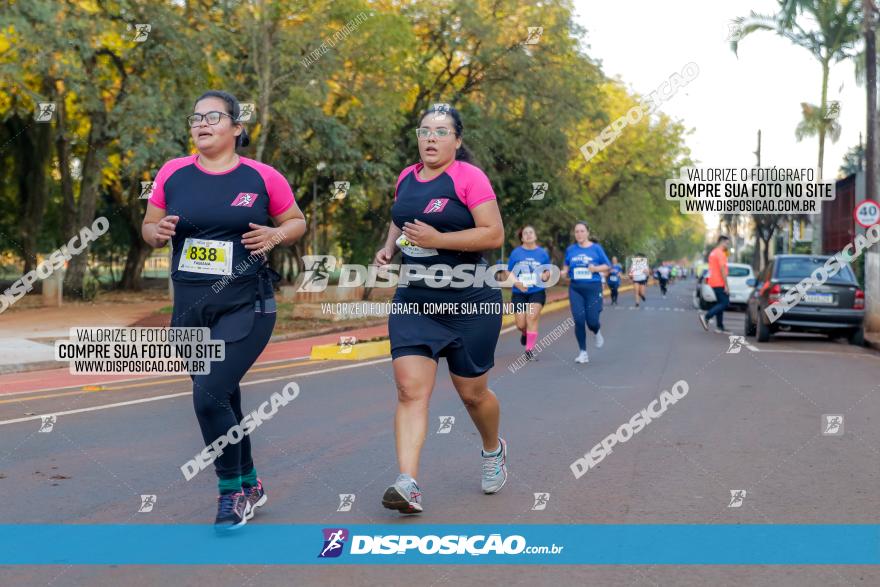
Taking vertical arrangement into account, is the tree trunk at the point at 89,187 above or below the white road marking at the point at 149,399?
above

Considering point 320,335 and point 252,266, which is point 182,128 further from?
point 252,266

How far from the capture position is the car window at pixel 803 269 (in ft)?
56.0

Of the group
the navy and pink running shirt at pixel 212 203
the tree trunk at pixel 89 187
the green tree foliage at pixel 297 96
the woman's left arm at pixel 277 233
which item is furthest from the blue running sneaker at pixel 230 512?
the tree trunk at pixel 89 187

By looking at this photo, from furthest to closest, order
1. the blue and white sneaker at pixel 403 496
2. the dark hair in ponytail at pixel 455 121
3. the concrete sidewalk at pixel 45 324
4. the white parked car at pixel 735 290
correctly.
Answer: the white parked car at pixel 735 290 < the concrete sidewalk at pixel 45 324 < the dark hair in ponytail at pixel 455 121 < the blue and white sneaker at pixel 403 496

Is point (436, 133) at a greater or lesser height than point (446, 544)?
greater

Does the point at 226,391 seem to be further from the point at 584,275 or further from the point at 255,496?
the point at 584,275

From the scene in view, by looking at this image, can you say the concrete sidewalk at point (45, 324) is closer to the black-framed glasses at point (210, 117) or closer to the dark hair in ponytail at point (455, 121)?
the black-framed glasses at point (210, 117)

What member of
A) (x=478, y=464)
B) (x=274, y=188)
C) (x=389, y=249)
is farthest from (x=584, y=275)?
(x=274, y=188)

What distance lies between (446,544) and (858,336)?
14.6 metres

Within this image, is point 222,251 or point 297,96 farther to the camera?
point 297,96

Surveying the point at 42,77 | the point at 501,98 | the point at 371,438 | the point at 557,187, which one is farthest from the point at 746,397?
the point at 557,187

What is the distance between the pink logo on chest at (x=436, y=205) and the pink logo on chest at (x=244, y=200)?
855 millimetres

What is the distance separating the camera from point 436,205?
16.2 feet

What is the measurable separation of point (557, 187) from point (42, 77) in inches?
773
